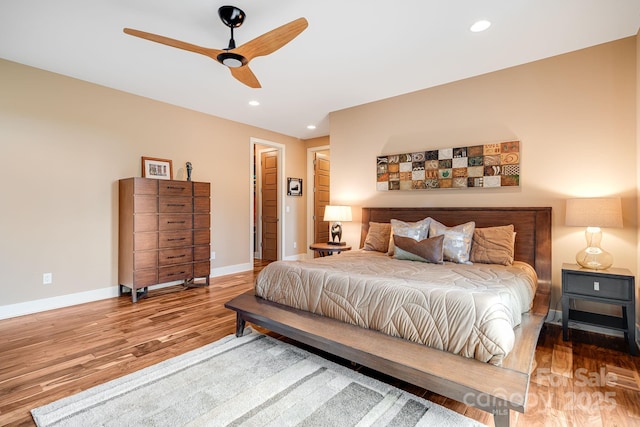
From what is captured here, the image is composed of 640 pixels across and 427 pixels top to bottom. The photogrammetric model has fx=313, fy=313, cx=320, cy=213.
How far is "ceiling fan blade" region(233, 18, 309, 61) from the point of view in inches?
79.7

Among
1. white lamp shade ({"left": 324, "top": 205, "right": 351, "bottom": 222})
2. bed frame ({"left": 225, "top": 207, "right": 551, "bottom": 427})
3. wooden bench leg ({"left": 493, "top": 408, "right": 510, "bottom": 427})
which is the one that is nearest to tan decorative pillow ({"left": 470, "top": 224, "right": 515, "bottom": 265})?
bed frame ({"left": 225, "top": 207, "right": 551, "bottom": 427})

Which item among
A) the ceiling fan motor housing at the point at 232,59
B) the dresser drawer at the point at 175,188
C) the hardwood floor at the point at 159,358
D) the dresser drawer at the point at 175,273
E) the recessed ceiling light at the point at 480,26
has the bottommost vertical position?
the hardwood floor at the point at 159,358

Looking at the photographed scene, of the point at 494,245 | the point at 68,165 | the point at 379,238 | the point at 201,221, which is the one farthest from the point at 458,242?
the point at 68,165

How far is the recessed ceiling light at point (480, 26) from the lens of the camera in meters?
2.50

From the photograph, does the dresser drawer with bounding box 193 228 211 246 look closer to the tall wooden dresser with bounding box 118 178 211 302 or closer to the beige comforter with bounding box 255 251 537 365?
the tall wooden dresser with bounding box 118 178 211 302

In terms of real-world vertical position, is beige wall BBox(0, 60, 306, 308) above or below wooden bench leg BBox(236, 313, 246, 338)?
above

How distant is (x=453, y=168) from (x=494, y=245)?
1.06m

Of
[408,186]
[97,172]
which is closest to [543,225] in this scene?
[408,186]

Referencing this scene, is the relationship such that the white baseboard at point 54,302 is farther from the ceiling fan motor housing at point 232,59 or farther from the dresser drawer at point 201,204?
the ceiling fan motor housing at point 232,59

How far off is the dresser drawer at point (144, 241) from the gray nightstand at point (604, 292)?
4330mm

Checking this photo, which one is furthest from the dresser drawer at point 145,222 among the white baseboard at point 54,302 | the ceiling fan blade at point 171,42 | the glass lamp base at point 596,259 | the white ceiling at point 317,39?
the glass lamp base at point 596,259

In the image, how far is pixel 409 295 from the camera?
192cm

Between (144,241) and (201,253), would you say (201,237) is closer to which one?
(201,253)

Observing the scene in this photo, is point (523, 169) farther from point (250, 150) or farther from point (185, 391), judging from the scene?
point (250, 150)
